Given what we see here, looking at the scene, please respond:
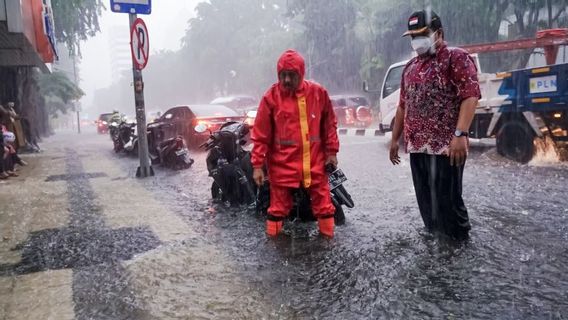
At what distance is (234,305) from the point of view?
2953 mm

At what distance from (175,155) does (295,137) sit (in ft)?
22.3

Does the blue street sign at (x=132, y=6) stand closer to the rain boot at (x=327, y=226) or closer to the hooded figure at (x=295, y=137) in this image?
the hooded figure at (x=295, y=137)

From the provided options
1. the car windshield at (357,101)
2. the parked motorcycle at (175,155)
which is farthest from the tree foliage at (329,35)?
the parked motorcycle at (175,155)

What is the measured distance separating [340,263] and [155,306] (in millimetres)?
1381

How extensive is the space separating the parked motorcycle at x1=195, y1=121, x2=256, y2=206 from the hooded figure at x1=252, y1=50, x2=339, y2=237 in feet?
5.36

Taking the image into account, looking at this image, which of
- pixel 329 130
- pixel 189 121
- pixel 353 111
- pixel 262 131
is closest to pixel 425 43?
pixel 329 130

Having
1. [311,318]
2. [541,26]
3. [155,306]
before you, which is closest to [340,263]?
[311,318]

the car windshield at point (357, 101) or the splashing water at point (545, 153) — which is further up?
the car windshield at point (357, 101)

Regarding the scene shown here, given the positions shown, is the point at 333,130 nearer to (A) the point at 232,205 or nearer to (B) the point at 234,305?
(B) the point at 234,305

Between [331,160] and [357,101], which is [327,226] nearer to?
[331,160]

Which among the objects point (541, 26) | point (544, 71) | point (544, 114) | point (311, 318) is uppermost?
point (541, 26)

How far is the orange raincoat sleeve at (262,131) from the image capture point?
158 inches

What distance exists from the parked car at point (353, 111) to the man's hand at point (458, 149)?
18.5 m

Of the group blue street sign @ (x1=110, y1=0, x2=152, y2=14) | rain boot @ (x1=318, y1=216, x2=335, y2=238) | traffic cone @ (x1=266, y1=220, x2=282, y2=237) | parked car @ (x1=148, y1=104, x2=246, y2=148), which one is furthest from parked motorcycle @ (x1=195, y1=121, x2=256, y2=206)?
parked car @ (x1=148, y1=104, x2=246, y2=148)
